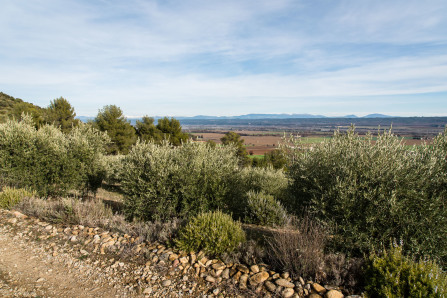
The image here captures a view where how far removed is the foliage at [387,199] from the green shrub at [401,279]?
2.51ft

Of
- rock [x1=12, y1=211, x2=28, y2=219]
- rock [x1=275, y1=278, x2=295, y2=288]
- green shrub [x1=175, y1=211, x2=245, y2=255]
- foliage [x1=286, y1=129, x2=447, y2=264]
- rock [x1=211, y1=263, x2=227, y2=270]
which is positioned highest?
foliage [x1=286, y1=129, x2=447, y2=264]

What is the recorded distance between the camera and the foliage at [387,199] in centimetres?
441

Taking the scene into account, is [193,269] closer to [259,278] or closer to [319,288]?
[259,278]

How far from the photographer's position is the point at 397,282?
3.25 meters

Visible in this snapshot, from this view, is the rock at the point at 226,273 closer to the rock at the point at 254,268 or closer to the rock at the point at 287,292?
the rock at the point at 254,268

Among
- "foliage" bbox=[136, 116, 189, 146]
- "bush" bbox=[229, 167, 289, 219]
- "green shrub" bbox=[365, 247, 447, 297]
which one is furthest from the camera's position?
"foliage" bbox=[136, 116, 189, 146]

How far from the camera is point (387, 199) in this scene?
4.45 meters

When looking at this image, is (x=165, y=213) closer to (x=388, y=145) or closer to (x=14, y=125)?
(x=388, y=145)

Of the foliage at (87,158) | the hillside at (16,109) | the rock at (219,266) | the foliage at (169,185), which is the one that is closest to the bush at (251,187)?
the foliage at (169,185)

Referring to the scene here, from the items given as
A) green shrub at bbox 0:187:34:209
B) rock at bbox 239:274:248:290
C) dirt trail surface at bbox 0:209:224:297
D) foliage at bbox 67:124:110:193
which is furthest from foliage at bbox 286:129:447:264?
foliage at bbox 67:124:110:193

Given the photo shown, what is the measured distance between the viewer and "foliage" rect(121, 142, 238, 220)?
269 inches

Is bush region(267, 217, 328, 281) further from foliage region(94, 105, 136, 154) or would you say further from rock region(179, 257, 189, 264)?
foliage region(94, 105, 136, 154)

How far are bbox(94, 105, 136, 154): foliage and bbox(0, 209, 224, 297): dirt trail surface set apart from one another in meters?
28.4

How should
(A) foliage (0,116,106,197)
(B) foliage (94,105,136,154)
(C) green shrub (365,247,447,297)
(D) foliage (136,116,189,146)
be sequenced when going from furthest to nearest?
(D) foliage (136,116,189,146) → (B) foliage (94,105,136,154) → (A) foliage (0,116,106,197) → (C) green shrub (365,247,447,297)
